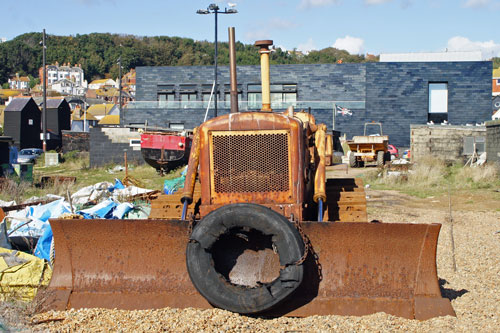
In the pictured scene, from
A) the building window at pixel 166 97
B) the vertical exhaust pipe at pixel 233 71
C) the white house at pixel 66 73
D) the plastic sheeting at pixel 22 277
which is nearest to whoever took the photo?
the plastic sheeting at pixel 22 277

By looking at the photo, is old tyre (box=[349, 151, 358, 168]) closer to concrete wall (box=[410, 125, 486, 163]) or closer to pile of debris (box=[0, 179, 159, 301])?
concrete wall (box=[410, 125, 486, 163])

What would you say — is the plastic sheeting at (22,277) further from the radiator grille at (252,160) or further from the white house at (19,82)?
the white house at (19,82)

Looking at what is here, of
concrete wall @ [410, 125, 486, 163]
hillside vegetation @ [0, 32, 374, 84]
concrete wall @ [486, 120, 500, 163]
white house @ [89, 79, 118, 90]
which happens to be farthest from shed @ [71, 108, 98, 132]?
white house @ [89, 79, 118, 90]

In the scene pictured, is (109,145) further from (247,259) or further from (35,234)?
(247,259)

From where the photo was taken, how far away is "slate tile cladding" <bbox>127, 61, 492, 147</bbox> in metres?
44.6

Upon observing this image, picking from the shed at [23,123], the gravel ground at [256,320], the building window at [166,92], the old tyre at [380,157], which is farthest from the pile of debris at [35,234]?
the shed at [23,123]

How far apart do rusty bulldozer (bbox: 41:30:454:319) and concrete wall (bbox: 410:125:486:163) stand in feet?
79.6

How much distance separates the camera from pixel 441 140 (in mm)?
29781

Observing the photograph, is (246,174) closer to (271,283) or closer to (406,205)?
(271,283)

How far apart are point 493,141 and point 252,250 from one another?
18.3 metres

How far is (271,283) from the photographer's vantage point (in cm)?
564

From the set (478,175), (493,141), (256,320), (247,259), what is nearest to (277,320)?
(256,320)

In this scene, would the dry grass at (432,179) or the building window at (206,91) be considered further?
the building window at (206,91)

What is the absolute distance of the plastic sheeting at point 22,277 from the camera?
21.0 feet
